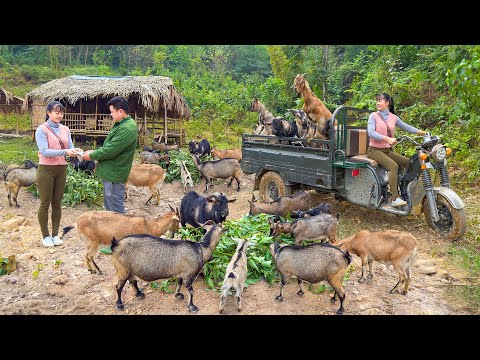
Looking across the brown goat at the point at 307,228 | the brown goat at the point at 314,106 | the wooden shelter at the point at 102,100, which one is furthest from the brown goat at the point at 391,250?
the wooden shelter at the point at 102,100

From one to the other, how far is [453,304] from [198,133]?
66.1 ft

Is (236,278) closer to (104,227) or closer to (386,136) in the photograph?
(104,227)

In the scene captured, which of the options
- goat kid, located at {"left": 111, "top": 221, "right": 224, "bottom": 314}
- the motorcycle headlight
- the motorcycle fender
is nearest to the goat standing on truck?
goat kid, located at {"left": 111, "top": 221, "right": 224, "bottom": 314}

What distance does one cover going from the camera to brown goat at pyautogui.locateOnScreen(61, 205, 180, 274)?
19.0 ft

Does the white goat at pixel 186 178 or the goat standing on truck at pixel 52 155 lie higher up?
the goat standing on truck at pixel 52 155

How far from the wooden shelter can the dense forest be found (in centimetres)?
346

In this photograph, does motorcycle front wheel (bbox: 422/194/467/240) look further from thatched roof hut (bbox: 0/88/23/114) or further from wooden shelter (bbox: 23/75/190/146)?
thatched roof hut (bbox: 0/88/23/114)

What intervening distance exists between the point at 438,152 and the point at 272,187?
381cm

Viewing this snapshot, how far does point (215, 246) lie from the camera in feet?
17.4

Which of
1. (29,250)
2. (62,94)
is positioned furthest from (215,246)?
(62,94)

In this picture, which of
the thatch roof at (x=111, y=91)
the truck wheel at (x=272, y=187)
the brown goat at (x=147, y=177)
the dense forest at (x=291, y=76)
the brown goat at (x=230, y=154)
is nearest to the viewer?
the truck wheel at (x=272, y=187)

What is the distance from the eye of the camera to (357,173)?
25.3 ft

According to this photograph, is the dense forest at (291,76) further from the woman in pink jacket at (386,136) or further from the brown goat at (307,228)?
the brown goat at (307,228)

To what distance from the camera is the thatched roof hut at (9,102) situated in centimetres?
2245
